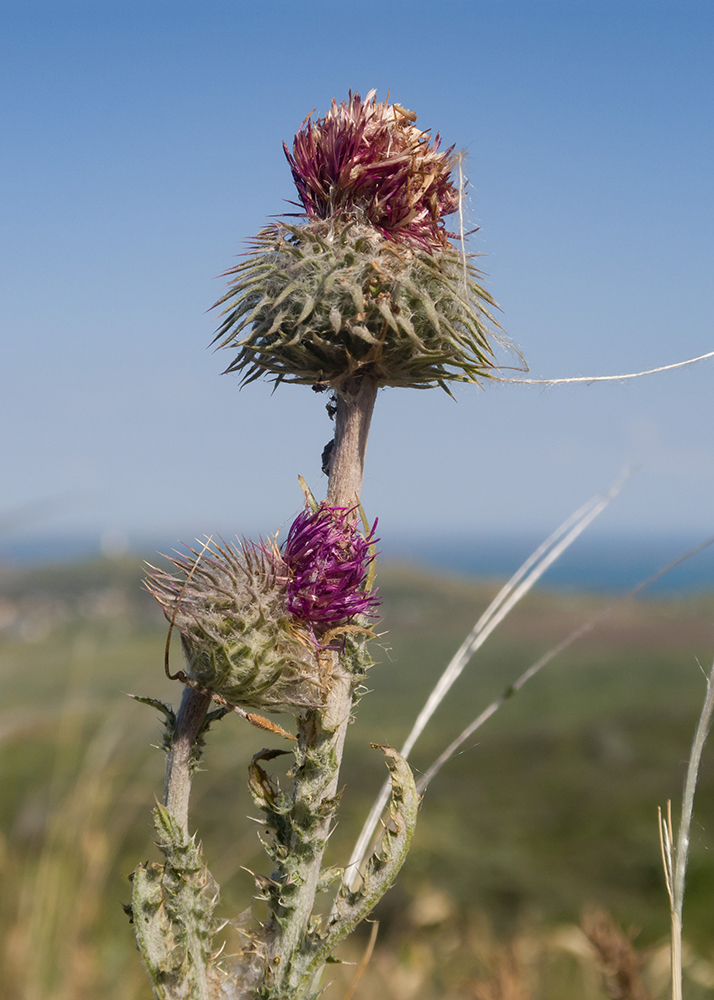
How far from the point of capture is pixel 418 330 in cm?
306

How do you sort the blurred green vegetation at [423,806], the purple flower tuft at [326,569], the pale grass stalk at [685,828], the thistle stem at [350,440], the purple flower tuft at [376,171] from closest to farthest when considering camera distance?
the pale grass stalk at [685,828]
the purple flower tuft at [326,569]
the thistle stem at [350,440]
the purple flower tuft at [376,171]
the blurred green vegetation at [423,806]

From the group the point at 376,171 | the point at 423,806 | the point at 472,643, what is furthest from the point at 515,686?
the point at 423,806

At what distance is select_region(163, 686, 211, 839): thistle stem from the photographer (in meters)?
2.62

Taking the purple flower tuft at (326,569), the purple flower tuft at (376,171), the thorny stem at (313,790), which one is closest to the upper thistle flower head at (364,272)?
the purple flower tuft at (376,171)

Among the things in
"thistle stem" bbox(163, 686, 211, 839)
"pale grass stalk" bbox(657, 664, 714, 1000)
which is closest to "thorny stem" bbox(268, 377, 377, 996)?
"thistle stem" bbox(163, 686, 211, 839)

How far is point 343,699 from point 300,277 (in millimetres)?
1709

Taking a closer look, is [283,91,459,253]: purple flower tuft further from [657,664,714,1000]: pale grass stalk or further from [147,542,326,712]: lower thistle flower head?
[657,664,714,1000]: pale grass stalk

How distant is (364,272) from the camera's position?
2.99 meters

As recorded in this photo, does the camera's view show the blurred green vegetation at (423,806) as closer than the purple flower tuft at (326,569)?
No

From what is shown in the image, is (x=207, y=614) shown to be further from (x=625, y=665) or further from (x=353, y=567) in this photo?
(x=625, y=665)

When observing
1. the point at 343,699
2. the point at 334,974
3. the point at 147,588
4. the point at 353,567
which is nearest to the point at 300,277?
the point at 353,567

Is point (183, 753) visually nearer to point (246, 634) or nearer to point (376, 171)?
point (246, 634)

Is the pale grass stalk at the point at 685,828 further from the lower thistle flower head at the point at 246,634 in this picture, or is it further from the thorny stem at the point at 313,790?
the lower thistle flower head at the point at 246,634

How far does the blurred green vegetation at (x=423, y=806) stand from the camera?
7305mm
